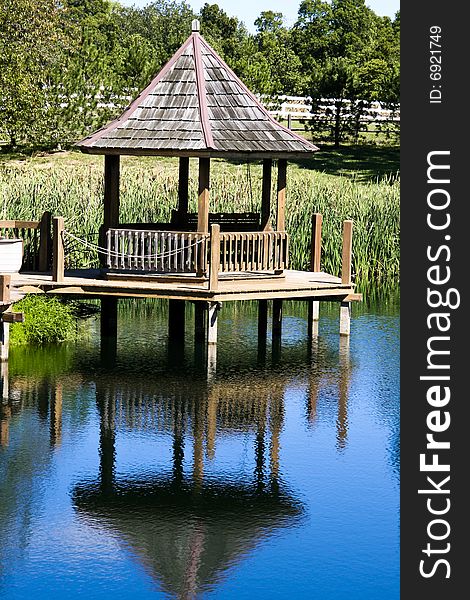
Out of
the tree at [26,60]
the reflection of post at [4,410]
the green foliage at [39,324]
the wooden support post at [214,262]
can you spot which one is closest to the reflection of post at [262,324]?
the wooden support post at [214,262]

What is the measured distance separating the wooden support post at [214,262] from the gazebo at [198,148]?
1 cm

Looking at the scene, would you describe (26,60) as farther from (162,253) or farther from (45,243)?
(162,253)

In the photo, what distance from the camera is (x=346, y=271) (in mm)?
20766

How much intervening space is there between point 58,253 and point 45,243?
116cm

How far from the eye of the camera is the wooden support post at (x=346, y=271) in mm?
20719

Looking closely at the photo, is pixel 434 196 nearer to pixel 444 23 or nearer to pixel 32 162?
pixel 444 23

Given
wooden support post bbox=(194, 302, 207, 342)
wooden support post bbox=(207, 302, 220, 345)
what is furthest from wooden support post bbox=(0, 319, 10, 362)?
wooden support post bbox=(194, 302, 207, 342)

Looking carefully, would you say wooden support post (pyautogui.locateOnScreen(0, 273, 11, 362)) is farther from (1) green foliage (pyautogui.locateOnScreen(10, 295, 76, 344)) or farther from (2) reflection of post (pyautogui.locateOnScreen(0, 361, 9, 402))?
(1) green foliage (pyautogui.locateOnScreen(10, 295, 76, 344))

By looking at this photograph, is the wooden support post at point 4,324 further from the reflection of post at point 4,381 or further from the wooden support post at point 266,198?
the wooden support post at point 266,198

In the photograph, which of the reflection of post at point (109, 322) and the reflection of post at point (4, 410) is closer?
the reflection of post at point (4, 410)

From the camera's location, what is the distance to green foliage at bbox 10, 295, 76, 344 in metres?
20.3

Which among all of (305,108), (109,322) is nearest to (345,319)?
(109,322)

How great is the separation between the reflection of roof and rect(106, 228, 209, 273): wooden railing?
6.76m

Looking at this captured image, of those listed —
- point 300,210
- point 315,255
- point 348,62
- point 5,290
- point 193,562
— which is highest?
point 348,62
